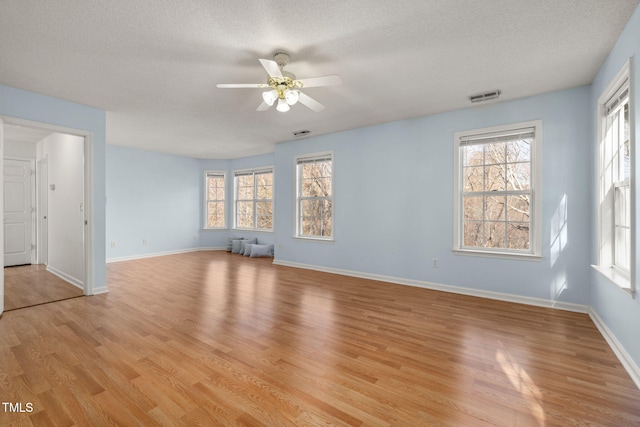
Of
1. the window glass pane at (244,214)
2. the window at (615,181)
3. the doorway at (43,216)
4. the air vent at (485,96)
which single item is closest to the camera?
the window at (615,181)

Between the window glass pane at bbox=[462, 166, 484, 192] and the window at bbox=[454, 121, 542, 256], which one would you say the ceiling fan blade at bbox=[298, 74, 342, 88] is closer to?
the window at bbox=[454, 121, 542, 256]

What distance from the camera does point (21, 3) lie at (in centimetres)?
201

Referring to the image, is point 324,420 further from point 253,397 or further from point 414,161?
point 414,161

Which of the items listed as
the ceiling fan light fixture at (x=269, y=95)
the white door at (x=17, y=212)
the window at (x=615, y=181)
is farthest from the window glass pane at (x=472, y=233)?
the white door at (x=17, y=212)

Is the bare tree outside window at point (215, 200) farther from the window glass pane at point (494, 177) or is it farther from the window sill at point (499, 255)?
the window glass pane at point (494, 177)

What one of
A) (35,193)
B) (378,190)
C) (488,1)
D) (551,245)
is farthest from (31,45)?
(551,245)

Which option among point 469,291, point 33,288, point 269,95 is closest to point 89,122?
point 33,288

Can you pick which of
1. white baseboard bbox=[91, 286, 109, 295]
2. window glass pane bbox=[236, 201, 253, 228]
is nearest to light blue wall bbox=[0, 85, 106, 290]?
white baseboard bbox=[91, 286, 109, 295]

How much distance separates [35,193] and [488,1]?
27.6 ft

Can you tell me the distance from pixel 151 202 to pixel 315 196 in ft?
14.5

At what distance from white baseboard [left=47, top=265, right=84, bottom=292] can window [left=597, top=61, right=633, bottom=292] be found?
252 inches

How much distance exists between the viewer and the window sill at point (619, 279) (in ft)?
7.00

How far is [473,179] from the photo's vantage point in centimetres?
410

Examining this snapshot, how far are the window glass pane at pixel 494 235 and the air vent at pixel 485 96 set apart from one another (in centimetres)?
167
